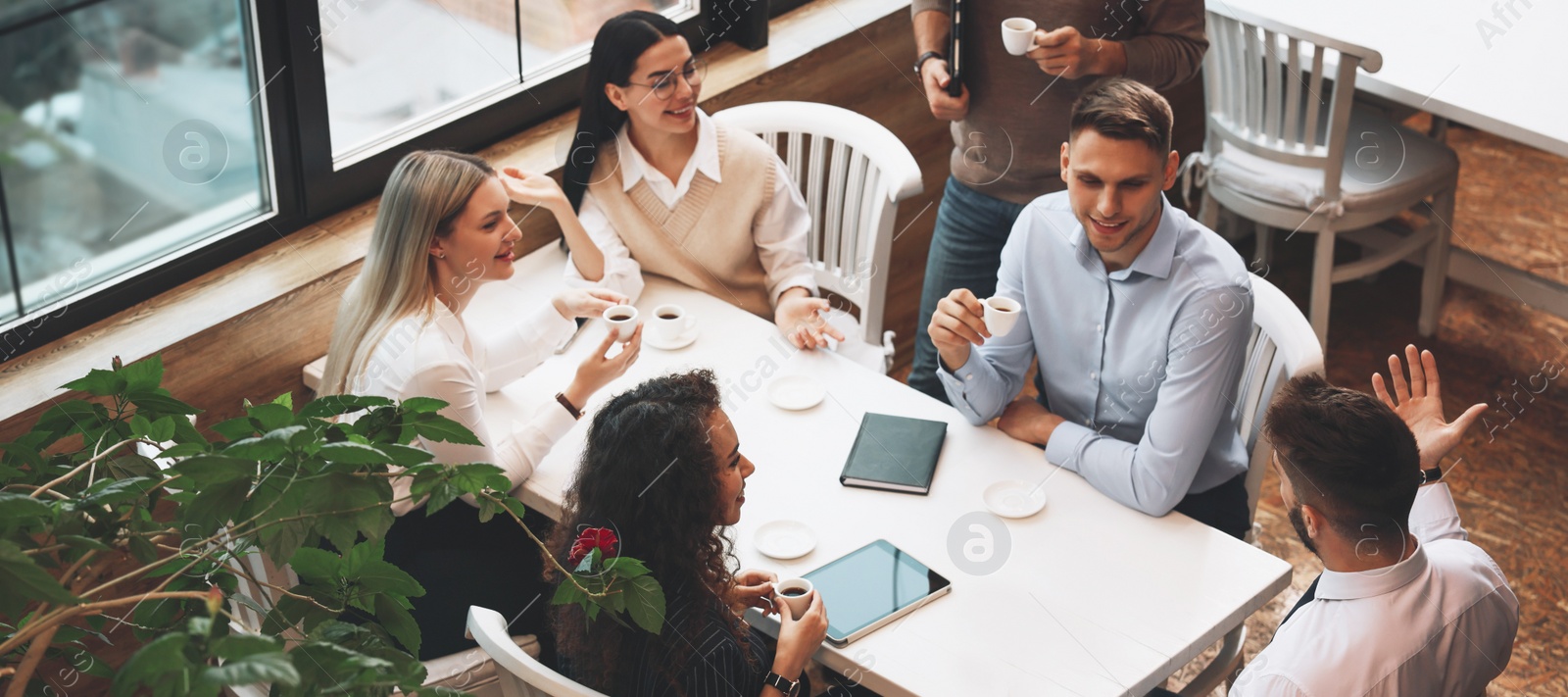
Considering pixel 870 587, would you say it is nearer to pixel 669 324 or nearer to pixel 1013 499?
pixel 1013 499

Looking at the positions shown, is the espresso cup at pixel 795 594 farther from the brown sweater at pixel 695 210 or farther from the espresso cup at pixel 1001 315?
the brown sweater at pixel 695 210

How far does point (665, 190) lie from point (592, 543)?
4.04 ft

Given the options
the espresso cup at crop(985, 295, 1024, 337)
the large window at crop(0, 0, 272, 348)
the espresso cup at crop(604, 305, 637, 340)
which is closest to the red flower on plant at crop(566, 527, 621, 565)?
the espresso cup at crop(604, 305, 637, 340)

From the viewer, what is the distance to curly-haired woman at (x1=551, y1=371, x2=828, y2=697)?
1.87 metres

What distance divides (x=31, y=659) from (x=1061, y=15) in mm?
2215

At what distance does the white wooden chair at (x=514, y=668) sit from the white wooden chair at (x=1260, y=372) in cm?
112

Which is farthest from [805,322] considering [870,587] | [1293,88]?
[1293,88]

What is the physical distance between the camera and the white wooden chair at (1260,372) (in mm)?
2271

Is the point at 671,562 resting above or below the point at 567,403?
above

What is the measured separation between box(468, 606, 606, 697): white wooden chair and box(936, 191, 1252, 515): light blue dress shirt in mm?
954

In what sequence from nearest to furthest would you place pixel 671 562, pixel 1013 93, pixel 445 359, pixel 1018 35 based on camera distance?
1. pixel 671 562
2. pixel 445 359
3. pixel 1018 35
4. pixel 1013 93

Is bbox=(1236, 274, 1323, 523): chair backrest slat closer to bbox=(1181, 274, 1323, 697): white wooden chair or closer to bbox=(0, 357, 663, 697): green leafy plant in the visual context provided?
bbox=(1181, 274, 1323, 697): white wooden chair

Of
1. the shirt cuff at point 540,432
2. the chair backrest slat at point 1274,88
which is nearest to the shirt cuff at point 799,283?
the shirt cuff at point 540,432

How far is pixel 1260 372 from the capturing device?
2.41 metres
